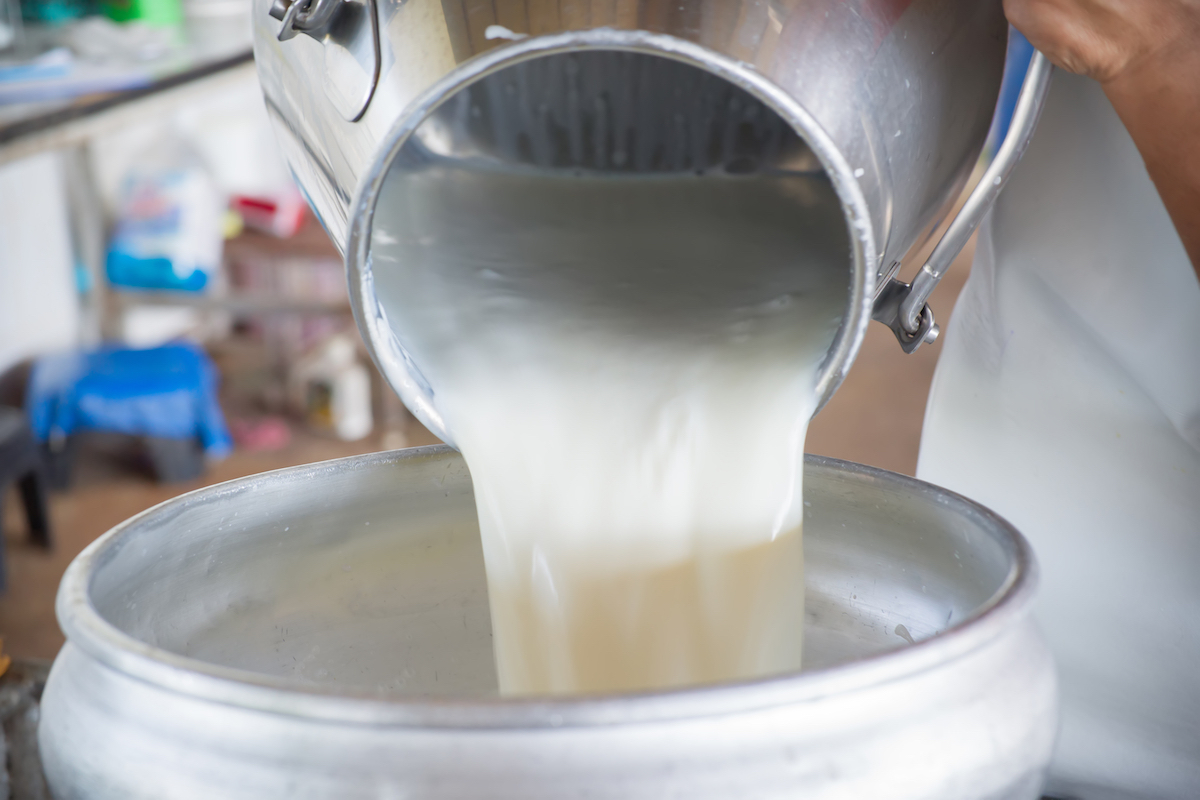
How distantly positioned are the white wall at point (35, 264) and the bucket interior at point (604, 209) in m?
2.21

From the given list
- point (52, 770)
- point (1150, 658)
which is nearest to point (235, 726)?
point (52, 770)

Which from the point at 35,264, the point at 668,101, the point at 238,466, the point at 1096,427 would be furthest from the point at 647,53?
the point at 35,264

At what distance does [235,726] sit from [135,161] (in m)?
2.81

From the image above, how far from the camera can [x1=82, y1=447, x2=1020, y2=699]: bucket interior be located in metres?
0.52

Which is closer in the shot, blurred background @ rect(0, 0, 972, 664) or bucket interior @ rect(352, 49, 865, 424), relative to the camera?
bucket interior @ rect(352, 49, 865, 424)

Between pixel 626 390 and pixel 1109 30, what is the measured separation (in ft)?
0.95

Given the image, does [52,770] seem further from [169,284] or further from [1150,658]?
[169,284]

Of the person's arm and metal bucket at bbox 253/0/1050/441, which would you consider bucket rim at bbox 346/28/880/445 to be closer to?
metal bucket at bbox 253/0/1050/441

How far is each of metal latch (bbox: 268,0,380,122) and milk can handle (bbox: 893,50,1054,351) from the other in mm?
275

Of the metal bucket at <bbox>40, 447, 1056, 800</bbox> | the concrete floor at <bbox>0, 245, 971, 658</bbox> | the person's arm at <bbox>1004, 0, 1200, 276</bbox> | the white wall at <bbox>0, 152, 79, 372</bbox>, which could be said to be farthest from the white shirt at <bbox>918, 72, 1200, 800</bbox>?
the white wall at <bbox>0, 152, 79, 372</bbox>

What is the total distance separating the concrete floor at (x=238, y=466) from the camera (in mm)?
2039

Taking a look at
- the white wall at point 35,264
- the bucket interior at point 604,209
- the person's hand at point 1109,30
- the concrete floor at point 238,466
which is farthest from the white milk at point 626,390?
the white wall at point 35,264

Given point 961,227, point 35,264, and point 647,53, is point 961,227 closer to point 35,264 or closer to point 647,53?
point 647,53

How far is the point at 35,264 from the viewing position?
2.67 m
